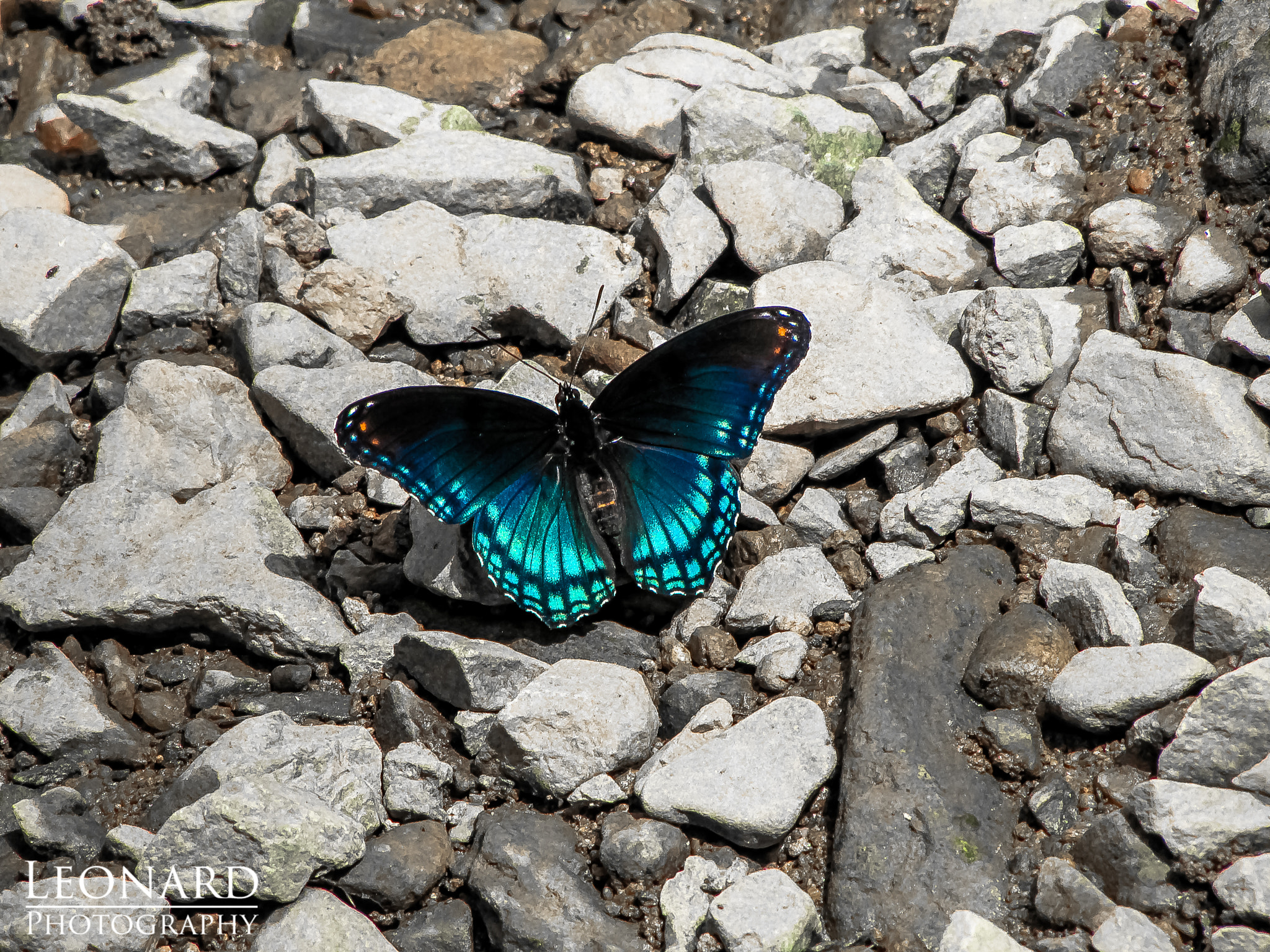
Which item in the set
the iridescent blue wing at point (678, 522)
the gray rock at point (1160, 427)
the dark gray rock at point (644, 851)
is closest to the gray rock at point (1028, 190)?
the gray rock at point (1160, 427)

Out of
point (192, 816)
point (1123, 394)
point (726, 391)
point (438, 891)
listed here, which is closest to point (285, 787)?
point (192, 816)

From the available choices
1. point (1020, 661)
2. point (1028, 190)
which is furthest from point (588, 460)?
point (1028, 190)

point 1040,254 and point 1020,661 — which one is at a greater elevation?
point 1040,254

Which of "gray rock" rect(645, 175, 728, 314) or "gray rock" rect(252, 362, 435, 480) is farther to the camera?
"gray rock" rect(645, 175, 728, 314)

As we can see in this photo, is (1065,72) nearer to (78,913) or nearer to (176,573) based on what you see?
(176,573)

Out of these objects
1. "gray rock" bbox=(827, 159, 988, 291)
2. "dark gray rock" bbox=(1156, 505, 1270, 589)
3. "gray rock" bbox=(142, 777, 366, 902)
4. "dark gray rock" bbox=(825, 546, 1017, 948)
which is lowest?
"gray rock" bbox=(142, 777, 366, 902)

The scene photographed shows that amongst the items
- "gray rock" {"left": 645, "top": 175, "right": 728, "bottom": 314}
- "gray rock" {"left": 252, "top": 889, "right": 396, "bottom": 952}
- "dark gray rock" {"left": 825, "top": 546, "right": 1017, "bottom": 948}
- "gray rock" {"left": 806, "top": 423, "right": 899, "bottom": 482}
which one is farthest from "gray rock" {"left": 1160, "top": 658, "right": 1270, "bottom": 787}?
"gray rock" {"left": 645, "top": 175, "right": 728, "bottom": 314}

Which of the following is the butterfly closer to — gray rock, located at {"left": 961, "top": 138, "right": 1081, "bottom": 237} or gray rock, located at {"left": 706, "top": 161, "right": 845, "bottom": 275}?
gray rock, located at {"left": 706, "top": 161, "right": 845, "bottom": 275}

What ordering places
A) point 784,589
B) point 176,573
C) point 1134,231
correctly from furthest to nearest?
point 1134,231 → point 176,573 → point 784,589
